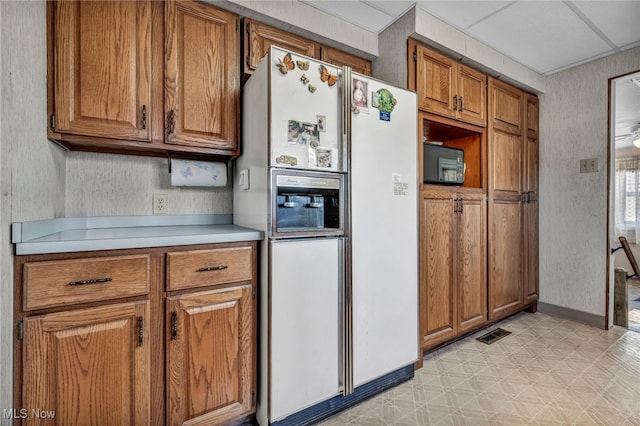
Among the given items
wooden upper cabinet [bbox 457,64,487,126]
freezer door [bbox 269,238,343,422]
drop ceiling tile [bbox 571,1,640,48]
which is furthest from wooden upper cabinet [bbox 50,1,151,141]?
drop ceiling tile [bbox 571,1,640,48]

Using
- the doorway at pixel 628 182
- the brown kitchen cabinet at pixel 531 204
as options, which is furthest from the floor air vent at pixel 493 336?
the doorway at pixel 628 182

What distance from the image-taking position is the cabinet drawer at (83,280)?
3.39ft

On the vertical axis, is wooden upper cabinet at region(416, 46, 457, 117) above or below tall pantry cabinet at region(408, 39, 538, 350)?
above

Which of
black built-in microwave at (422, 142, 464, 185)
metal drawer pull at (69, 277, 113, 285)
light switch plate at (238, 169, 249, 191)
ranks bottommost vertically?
metal drawer pull at (69, 277, 113, 285)

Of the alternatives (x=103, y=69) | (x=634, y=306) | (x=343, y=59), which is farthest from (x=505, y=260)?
(x=103, y=69)

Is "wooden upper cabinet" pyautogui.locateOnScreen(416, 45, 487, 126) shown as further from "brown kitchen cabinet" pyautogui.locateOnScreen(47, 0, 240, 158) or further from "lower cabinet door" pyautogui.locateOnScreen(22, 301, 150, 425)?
"lower cabinet door" pyautogui.locateOnScreen(22, 301, 150, 425)

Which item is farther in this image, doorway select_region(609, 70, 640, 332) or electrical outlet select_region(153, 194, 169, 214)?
doorway select_region(609, 70, 640, 332)

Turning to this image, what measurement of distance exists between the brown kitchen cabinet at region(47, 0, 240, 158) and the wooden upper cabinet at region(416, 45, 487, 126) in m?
1.21

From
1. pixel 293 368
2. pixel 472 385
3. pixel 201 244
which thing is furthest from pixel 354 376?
pixel 201 244

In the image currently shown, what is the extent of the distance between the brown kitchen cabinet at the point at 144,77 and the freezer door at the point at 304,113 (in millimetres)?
447

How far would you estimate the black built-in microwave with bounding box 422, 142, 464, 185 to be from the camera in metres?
2.12

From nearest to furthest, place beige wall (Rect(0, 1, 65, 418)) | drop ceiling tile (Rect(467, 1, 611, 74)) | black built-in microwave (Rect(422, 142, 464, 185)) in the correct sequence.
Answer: beige wall (Rect(0, 1, 65, 418)), drop ceiling tile (Rect(467, 1, 611, 74)), black built-in microwave (Rect(422, 142, 464, 185))

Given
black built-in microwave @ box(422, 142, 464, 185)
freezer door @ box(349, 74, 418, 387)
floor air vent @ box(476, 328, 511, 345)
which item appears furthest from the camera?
floor air vent @ box(476, 328, 511, 345)

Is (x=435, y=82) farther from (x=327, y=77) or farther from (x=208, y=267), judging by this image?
(x=208, y=267)
